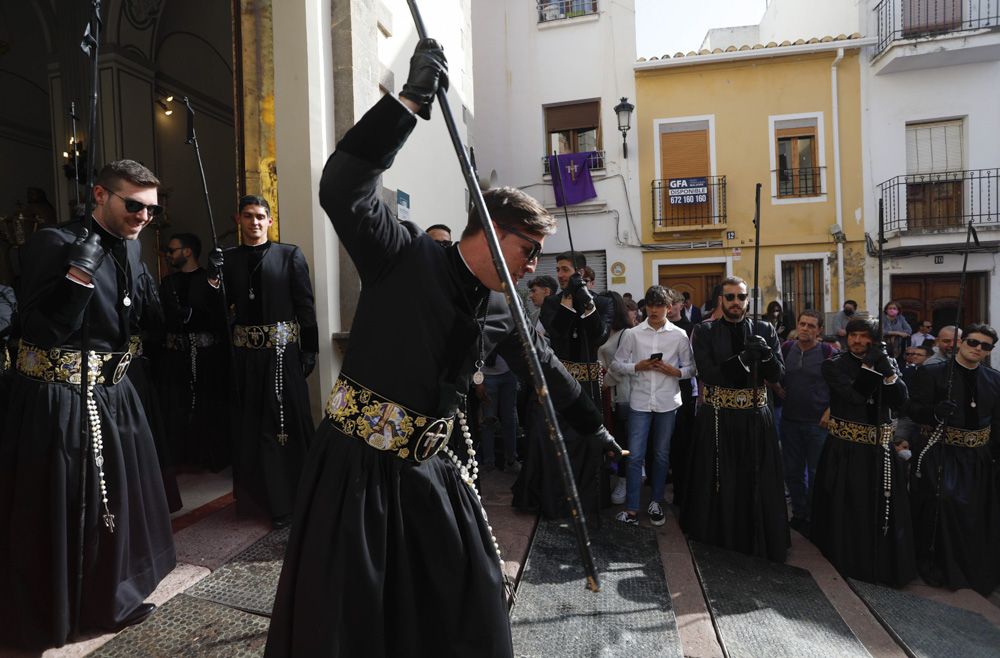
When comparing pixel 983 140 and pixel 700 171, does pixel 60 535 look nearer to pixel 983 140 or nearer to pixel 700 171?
pixel 700 171

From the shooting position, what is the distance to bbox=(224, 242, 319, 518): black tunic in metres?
3.89

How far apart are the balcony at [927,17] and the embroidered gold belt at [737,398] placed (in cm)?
1258

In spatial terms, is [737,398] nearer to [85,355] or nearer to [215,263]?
[215,263]

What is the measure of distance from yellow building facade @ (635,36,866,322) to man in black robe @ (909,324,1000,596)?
9289 mm

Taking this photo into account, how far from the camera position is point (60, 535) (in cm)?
256

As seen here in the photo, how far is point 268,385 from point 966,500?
5.28 m

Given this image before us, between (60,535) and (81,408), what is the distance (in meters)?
0.54

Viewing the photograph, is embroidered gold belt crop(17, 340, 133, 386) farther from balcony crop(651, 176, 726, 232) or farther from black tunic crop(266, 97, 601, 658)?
balcony crop(651, 176, 726, 232)

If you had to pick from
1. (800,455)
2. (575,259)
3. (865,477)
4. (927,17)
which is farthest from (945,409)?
(927,17)

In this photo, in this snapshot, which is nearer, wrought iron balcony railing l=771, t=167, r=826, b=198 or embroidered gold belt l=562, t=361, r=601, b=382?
embroidered gold belt l=562, t=361, r=601, b=382

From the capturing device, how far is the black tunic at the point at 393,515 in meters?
1.80

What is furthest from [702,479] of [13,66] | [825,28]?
[825,28]

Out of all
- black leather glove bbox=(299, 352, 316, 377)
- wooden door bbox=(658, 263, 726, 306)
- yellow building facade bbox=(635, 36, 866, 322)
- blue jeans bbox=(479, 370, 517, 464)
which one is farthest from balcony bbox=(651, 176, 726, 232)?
black leather glove bbox=(299, 352, 316, 377)

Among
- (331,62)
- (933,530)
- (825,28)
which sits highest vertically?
(825,28)
